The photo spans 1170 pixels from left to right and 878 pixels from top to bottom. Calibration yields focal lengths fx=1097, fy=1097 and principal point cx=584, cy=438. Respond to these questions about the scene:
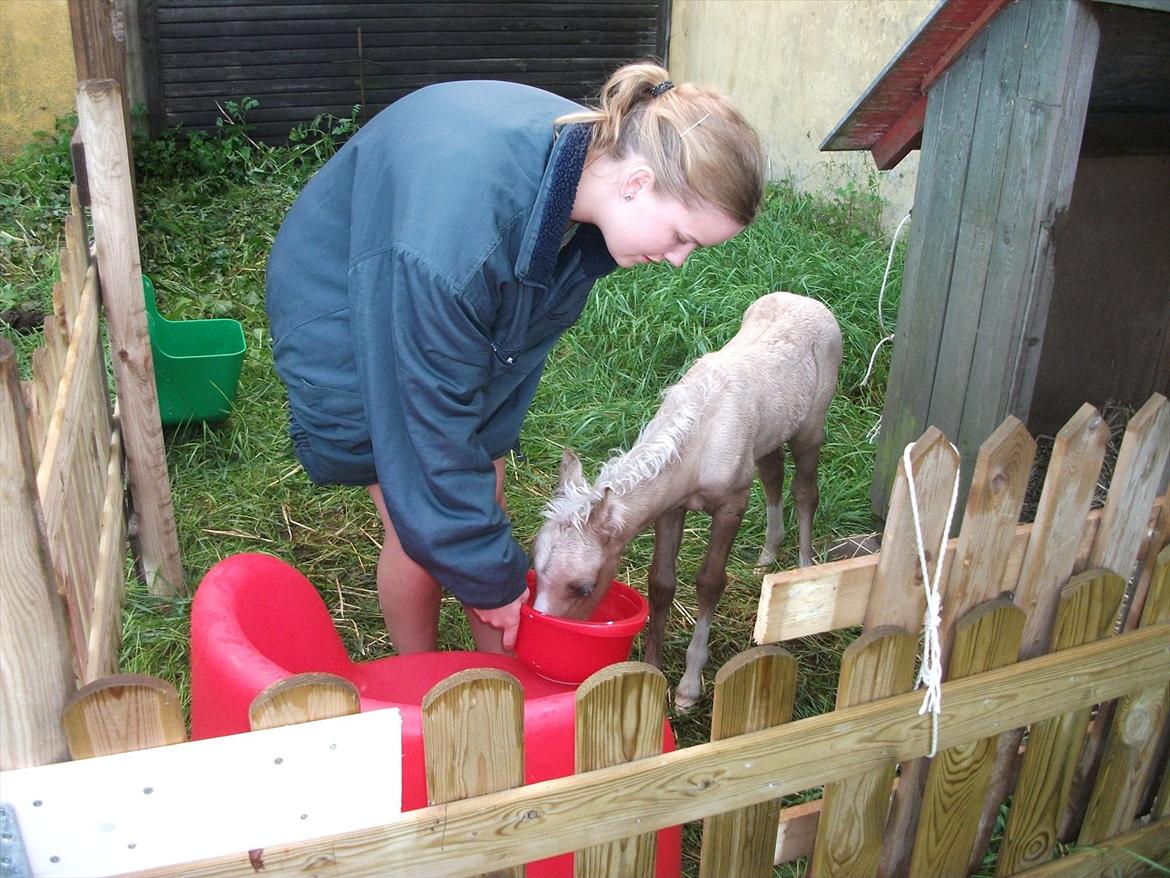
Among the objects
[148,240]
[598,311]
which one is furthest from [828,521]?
[148,240]

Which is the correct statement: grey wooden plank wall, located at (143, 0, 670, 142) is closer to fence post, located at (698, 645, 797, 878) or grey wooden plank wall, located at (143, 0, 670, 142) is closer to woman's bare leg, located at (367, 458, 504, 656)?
woman's bare leg, located at (367, 458, 504, 656)

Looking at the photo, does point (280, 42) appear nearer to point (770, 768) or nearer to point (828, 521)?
point (828, 521)

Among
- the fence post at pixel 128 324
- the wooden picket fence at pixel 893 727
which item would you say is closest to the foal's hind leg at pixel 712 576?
the wooden picket fence at pixel 893 727

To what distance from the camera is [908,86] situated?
4.44 meters

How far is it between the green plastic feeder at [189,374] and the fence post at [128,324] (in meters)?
0.96

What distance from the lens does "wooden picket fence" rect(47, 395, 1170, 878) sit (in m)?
1.83

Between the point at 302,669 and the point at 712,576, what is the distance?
1.56 meters

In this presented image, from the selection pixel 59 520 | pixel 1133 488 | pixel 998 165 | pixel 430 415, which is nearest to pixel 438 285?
pixel 430 415

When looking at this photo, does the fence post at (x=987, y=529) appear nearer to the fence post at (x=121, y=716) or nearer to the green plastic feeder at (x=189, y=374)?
the fence post at (x=121, y=716)

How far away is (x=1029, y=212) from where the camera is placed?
3906 millimetres

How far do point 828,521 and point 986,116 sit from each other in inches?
72.3

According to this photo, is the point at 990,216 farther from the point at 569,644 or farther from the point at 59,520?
the point at 59,520

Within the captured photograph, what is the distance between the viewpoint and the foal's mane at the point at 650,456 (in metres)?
3.36

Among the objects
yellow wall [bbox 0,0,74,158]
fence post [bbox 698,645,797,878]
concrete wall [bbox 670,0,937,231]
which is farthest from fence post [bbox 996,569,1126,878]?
yellow wall [bbox 0,0,74,158]
